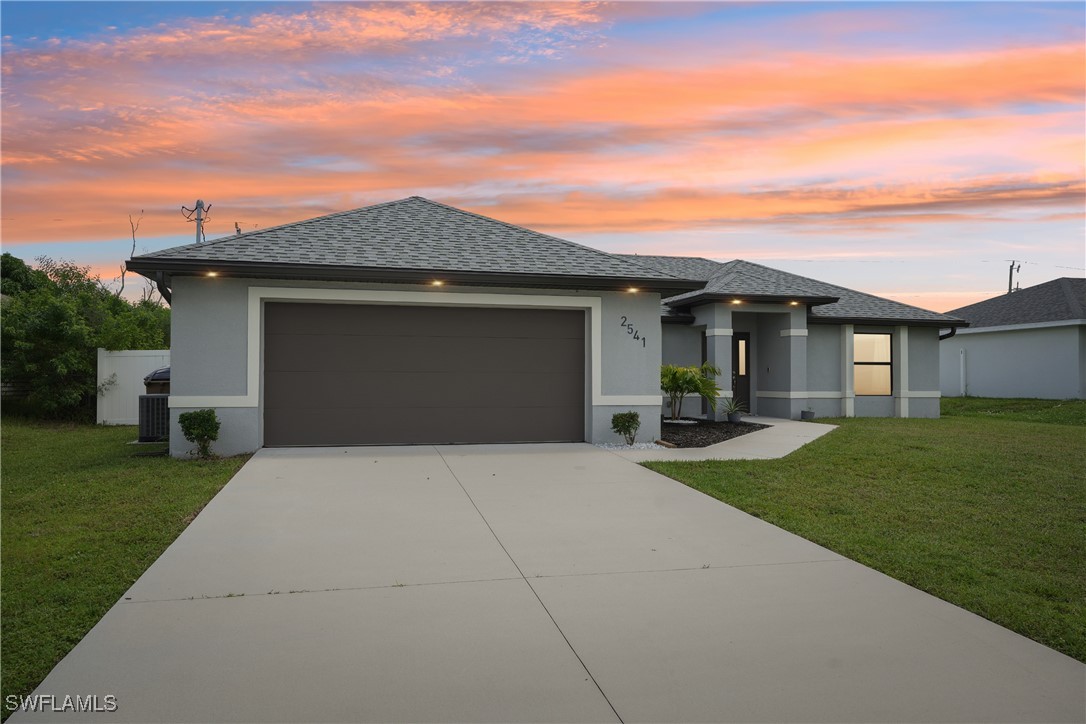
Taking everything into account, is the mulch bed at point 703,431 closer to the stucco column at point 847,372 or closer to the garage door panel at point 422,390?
the garage door panel at point 422,390

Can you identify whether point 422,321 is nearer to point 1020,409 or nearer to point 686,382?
point 686,382

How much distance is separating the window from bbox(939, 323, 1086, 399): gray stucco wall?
9611 mm

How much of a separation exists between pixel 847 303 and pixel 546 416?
12.5 meters

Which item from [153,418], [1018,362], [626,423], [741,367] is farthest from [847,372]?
[153,418]

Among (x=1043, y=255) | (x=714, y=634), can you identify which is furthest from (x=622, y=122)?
(x=1043, y=255)

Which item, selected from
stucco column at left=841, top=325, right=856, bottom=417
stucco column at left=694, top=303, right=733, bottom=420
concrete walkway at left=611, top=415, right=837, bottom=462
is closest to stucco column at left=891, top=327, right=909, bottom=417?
stucco column at left=841, top=325, right=856, bottom=417

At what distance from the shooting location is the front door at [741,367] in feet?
67.5

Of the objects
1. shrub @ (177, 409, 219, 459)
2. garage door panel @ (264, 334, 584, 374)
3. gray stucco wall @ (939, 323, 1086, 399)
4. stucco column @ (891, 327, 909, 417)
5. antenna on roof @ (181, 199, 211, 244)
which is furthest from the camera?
gray stucco wall @ (939, 323, 1086, 399)

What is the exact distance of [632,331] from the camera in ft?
42.8

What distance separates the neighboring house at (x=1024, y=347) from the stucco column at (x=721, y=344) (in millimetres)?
15044

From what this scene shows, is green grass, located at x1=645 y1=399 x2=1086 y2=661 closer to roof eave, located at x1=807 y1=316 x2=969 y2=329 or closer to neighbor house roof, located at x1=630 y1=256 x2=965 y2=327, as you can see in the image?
neighbor house roof, located at x1=630 y1=256 x2=965 y2=327

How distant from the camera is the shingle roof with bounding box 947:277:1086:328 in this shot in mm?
25828

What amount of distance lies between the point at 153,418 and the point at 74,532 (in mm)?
6913

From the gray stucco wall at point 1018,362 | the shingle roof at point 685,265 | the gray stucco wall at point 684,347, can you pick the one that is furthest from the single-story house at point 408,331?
the gray stucco wall at point 1018,362
